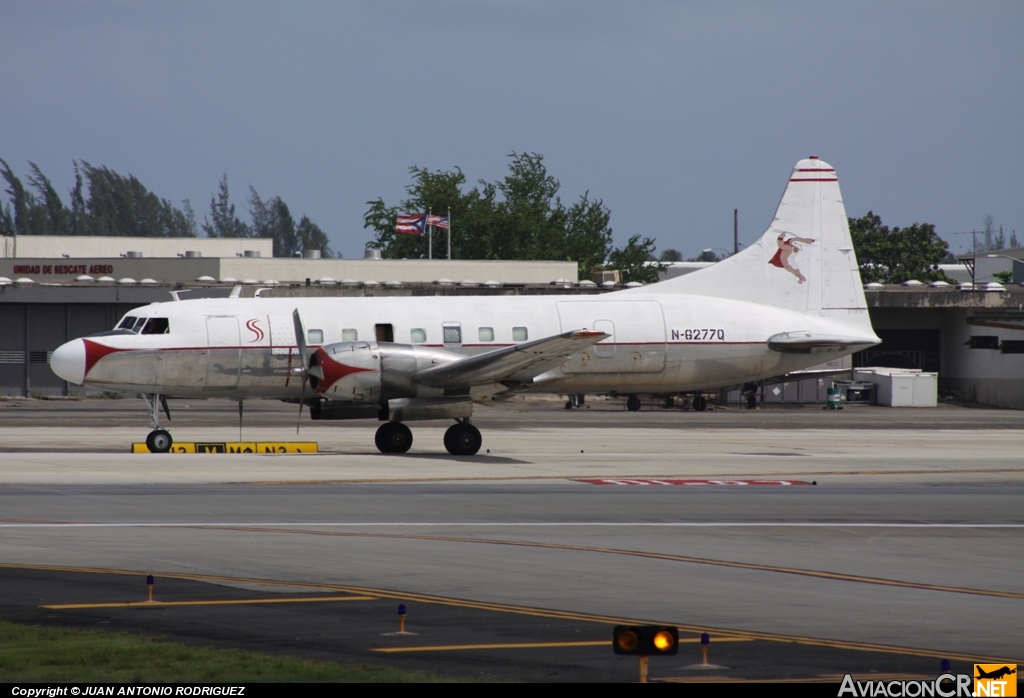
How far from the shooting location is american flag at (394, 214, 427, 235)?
88194 mm

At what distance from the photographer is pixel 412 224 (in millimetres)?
88625

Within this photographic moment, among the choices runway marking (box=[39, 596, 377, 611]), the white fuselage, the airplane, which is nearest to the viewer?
runway marking (box=[39, 596, 377, 611])

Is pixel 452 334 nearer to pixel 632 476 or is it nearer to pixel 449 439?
pixel 449 439

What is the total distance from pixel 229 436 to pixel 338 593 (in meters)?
23.6

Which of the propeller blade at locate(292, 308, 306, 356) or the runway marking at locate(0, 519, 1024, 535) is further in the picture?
the propeller blade at locate(292, 308, 306, 356)

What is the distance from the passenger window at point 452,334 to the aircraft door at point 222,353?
518 cm

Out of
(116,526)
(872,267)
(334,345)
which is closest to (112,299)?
(334,345)

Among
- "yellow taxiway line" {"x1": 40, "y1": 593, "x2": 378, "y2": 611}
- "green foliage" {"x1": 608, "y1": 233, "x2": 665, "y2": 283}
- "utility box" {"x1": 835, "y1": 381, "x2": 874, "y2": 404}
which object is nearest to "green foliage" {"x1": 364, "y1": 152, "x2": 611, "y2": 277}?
"green foliage" {"x1": 608, "y1": 233, "x2": 665, "y2": 283}

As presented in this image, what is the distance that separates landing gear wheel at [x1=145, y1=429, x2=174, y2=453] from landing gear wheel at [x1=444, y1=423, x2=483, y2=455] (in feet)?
22.5

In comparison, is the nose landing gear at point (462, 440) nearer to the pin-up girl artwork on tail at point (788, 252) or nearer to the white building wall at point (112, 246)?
the pin-up girl artwork on tail at point (788, 252)

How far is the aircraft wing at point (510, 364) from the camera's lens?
2653 cm

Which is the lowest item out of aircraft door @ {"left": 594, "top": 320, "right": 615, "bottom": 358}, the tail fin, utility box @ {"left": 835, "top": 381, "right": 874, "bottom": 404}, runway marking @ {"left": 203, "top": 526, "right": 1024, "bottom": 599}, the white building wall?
runway marking @ {"left": 203, "top": 526, "right": 1024, "bottom": 599}

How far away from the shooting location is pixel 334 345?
27734 mm

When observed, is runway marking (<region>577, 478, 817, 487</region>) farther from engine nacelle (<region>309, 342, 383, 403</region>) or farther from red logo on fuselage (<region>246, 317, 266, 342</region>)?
red logo on fuselage (<region>246, 317, 266, 342</region>)
